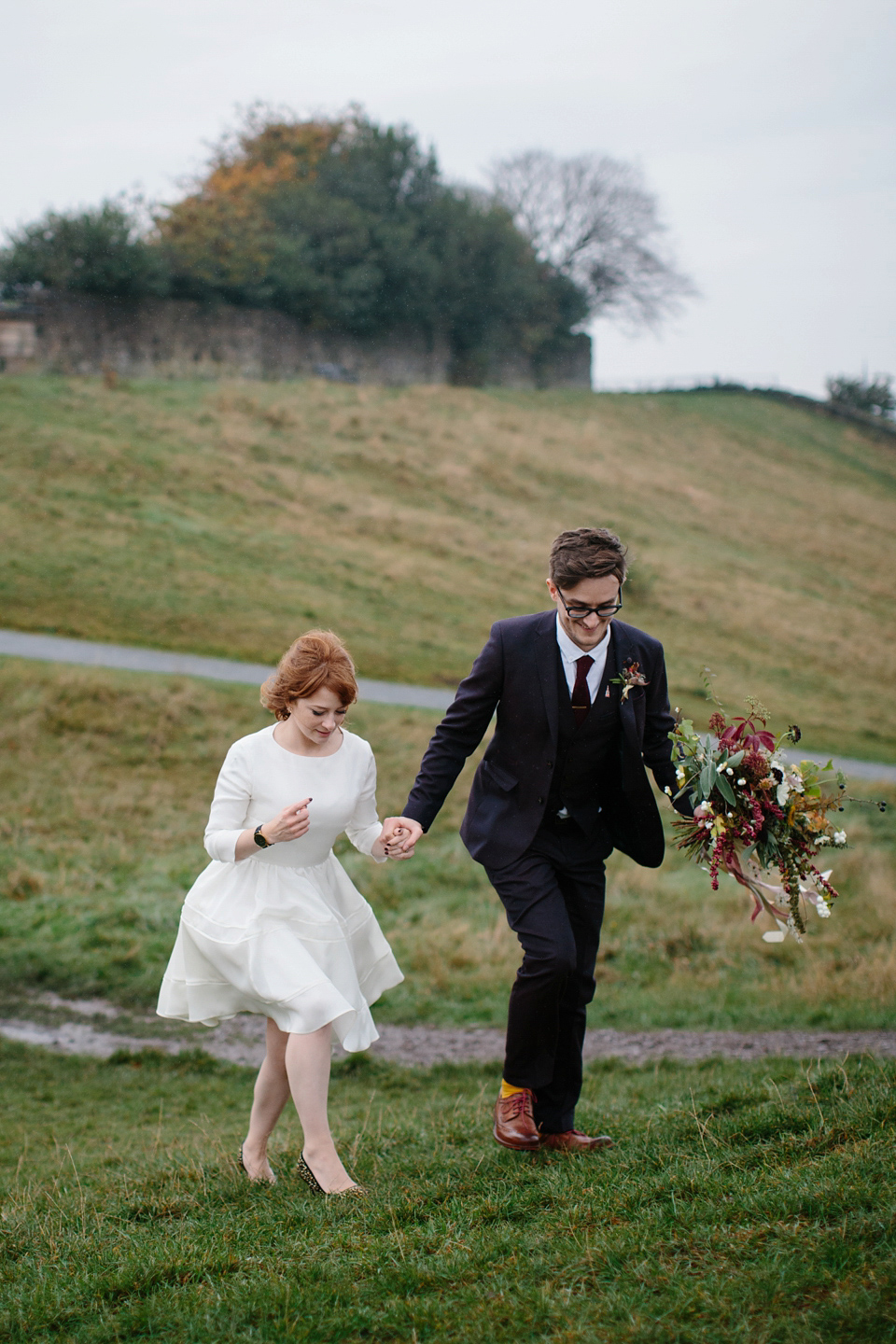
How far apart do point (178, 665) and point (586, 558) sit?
11660mm

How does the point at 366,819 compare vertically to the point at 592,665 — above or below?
below

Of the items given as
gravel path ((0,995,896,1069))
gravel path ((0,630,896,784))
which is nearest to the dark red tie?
gravel path ((0,995,896,1069))

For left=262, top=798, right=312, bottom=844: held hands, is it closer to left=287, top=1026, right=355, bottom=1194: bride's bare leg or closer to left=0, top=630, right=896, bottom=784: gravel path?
left=287, top=1026, right=355, bottom=1194: bride's bare leg

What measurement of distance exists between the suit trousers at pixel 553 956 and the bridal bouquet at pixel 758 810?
1.59ft

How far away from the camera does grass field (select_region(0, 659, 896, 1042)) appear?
8984 millimetres

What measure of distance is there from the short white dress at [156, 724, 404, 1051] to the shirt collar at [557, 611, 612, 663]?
0.87 meters

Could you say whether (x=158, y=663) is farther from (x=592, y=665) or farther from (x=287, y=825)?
(x=287, y=825)

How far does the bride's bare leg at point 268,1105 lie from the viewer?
4.43 m

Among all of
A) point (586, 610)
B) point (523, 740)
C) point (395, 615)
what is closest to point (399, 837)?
point (523, 740)

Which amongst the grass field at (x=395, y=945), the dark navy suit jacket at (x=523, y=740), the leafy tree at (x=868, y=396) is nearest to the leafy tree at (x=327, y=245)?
the grass field at (x=395, y=945)

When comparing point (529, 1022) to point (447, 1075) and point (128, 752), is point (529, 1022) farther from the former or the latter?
point (128, 752)

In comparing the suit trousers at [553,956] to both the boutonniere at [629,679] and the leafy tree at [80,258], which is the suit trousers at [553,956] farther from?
the leafy tree at [80,258]

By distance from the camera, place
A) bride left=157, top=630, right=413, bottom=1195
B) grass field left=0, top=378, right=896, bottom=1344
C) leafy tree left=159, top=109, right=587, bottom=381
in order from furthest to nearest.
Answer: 1. leafy tree left=159, top=109, right=587, bottom=381
2. bride left=157, top=630, right=413, bottom=1195
3. grass field left=0, top=378, right=896, bottom=1344

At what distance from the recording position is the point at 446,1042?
8.15m
